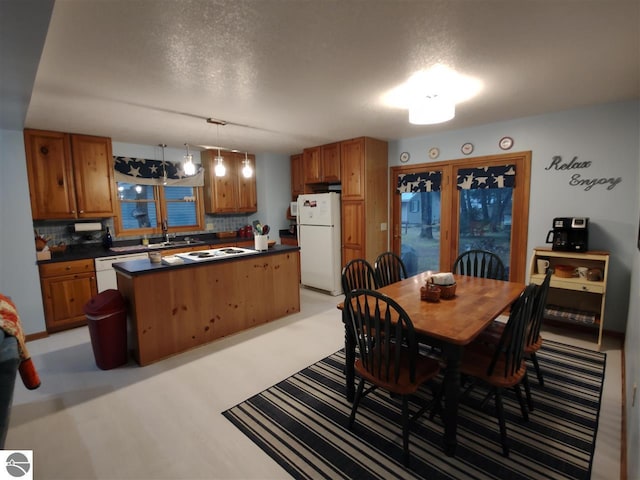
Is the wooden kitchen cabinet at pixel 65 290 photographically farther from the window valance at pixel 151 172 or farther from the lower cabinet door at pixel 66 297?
the window valance at pixel 151 172

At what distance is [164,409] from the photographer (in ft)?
7.24

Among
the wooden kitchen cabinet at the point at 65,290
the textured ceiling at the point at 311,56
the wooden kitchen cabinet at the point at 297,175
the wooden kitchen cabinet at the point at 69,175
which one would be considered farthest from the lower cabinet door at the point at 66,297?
the wooden kitchen cabinet at the point at 297,175

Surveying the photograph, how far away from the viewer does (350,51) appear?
1926 millimetres

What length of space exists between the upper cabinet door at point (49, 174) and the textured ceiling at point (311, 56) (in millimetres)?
304

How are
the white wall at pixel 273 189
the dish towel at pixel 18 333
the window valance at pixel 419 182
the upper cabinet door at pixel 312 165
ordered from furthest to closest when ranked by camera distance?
the white wall at pixel 273 189 → the upper cabinet door at pixel 312 165 → the window valance at pixel 419 182 → the dish towel at pixel 18 333

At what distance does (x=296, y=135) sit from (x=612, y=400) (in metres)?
3.97

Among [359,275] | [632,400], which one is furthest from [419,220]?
[632,400]

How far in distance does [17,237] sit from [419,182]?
15.7 ft

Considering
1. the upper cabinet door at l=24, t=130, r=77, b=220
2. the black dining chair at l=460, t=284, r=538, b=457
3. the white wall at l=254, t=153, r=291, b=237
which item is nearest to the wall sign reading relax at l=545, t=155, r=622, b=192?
the black dining chair at l=460, t=284, r=538, b=457

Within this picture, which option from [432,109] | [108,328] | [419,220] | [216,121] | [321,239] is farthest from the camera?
[321,239]

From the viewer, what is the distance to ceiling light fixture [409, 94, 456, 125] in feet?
7.98

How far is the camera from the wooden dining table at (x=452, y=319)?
5.58 ft

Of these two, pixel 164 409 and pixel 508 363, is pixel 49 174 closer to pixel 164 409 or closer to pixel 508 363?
pixel 164 409

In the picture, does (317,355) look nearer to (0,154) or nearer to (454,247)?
(454,247)
